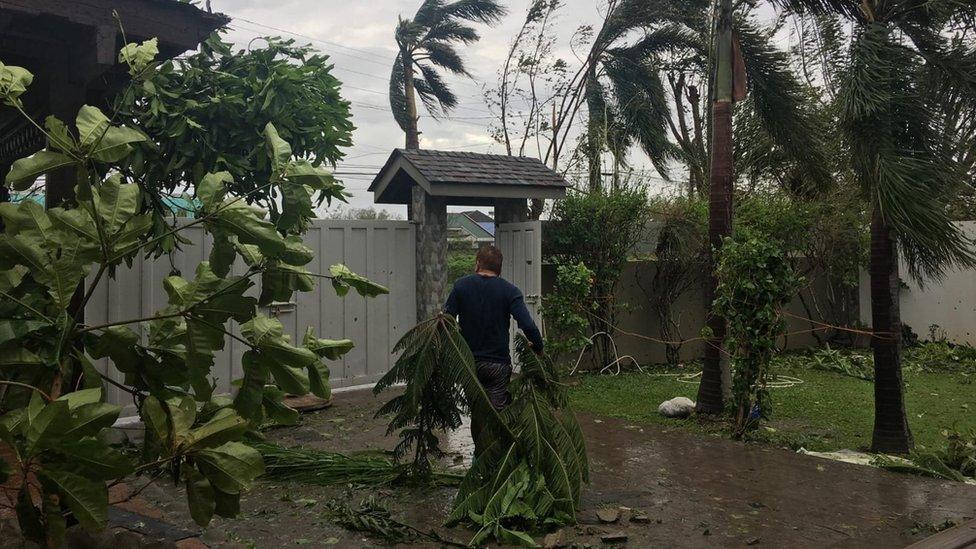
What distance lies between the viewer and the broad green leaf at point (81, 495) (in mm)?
2449

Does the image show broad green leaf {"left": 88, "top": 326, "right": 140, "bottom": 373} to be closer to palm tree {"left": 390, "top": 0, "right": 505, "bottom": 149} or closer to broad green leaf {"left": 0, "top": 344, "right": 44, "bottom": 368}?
broad green leaf {"left": 0, "top": 344, "right": 44, "bottom": 368}

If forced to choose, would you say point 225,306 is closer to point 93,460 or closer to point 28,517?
point 93,460

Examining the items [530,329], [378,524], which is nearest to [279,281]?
[378,524]

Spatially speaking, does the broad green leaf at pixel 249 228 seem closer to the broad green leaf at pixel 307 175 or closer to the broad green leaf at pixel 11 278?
the broad green leaf at pixel 307 175

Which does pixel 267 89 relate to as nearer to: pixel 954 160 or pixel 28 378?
pixel 28 378

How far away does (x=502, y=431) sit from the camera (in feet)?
17.0

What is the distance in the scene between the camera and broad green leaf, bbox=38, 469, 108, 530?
2.45 m

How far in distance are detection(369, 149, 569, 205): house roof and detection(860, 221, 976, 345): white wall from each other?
7741 millimetres

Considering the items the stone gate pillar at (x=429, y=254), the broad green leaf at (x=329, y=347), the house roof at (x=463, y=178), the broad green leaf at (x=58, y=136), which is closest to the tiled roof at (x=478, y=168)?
the house roof at (x=463, y=178)

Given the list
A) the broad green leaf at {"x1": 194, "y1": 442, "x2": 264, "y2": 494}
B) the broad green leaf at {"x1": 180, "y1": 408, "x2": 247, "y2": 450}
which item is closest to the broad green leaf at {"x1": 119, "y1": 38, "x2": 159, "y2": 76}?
the broad green leaf at {"x1": 180, "y1": 408, "x2": 247, "y2": 450}

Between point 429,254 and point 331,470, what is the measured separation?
4.63 m

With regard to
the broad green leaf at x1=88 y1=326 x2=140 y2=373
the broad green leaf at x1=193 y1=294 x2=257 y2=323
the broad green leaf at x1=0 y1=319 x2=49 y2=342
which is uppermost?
the broad green leaf at x1=193 y1=294 x2=257 y2=323

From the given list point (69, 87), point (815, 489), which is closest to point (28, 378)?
point (69, 87)

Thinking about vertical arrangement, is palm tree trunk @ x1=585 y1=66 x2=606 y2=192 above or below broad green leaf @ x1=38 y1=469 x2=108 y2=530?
above
